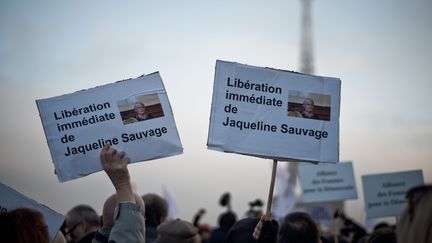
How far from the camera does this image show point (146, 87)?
16.6ft

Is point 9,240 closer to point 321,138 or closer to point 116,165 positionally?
point 116,165

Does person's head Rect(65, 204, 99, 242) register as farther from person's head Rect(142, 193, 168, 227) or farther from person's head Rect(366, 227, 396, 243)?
person's head Rect(366, 227, 396, 243)

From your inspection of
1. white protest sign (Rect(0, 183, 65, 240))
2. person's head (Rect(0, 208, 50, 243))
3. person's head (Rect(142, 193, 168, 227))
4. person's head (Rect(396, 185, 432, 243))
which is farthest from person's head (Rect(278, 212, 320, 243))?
person's head (Rect(0, 208, 50, 243))

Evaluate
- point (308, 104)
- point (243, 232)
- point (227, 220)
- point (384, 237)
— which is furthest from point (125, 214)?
point (227, 220)

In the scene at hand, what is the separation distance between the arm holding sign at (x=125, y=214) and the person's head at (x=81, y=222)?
3039mm

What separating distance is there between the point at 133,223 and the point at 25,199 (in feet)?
4.19

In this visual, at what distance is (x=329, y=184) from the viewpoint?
11852 millimetres

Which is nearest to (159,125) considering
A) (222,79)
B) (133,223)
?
(222,79)

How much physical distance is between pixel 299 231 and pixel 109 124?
1595 millimetres

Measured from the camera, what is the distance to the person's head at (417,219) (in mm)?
3119

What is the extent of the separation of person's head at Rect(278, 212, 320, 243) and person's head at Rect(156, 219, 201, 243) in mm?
783

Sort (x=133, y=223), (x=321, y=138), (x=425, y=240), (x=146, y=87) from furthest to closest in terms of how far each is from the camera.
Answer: (x=321, y=138) → (x=146, y=87) → (x=133, y=223) → (x=425, y=240)

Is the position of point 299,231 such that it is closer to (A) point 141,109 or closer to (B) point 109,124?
(A) point 141,109

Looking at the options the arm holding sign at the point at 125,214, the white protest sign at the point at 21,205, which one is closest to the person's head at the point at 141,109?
the white protest sign at the point at 21,205
